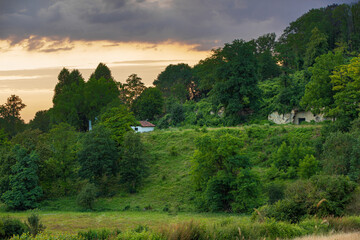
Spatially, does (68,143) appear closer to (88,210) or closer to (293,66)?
(88,210)

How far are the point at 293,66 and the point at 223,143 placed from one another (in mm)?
52649

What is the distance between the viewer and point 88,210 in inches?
1555

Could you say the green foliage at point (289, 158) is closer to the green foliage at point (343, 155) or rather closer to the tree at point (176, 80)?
the green foliage at point (343, 155)

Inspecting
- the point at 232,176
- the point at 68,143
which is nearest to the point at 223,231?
the point at 232,176

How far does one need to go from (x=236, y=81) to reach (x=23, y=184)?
1323 inches

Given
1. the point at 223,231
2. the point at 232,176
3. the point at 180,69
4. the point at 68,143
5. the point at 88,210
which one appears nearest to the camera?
the point at 223,231

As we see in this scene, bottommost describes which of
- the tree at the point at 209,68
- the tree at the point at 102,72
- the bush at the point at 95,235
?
the bush at the point at 95,235

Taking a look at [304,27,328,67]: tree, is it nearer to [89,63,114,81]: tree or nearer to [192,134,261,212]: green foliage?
[192,134,261,212]: green foliage

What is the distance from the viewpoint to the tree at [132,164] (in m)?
43.4

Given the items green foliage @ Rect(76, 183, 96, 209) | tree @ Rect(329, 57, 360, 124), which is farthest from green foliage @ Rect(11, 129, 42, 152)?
tree @ Rect(329, 57, 360, 124)

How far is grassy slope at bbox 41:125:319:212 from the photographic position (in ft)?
131

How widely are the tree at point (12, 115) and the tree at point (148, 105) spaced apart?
78.4 ft

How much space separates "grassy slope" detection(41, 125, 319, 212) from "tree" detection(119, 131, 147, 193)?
4.93 ft

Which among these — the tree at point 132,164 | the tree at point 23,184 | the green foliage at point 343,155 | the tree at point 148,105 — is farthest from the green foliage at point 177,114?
the green foliage at point 343,155
